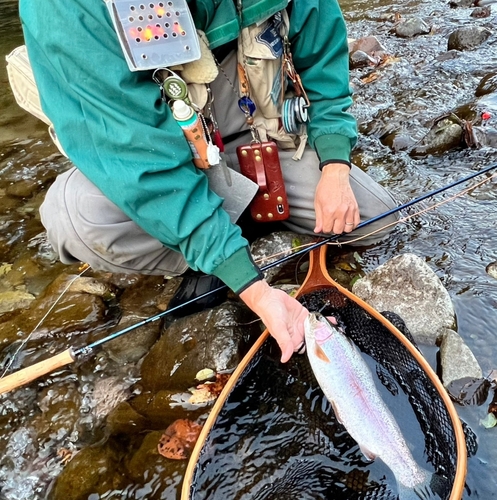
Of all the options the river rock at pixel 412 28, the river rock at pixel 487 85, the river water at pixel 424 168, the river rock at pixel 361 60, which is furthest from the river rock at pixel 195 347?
the river rock at pixel 412 28

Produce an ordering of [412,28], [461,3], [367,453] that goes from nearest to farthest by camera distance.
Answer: [367,453] < [412,28] < [461,3]

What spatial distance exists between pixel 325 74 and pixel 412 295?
1392 millimetres

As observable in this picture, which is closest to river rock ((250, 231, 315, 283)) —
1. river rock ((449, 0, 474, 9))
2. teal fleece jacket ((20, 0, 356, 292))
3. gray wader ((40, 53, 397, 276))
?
gray wader ((40, 53, 397, 276))

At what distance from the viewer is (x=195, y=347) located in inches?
118

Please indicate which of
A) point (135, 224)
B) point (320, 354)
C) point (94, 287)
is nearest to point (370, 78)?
point (94, 287)

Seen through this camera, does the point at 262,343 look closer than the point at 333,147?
Yes

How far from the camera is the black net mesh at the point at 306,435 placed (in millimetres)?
2162

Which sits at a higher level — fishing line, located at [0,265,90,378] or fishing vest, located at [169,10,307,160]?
fishing vest, located at [169,10,307,160]

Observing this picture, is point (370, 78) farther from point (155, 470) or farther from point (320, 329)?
point (155, 470)

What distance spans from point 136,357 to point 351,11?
26.8 feet

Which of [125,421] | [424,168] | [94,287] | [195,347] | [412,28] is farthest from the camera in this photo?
[412,28]

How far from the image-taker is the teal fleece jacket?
2.23 metres

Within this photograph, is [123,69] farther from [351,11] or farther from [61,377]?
[351,11]

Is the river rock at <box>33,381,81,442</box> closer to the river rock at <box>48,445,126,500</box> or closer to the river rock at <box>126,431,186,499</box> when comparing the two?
the river rock at <box>48,445,126,500</box>
